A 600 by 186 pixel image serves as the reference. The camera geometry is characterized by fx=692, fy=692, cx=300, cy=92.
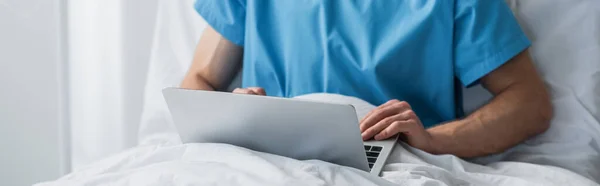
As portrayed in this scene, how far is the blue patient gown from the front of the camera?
1075 millimetres

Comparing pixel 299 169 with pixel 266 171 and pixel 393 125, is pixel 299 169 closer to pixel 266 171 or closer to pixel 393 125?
pixel 266 171

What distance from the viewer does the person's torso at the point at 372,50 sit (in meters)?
1.10

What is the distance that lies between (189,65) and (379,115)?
0.52m

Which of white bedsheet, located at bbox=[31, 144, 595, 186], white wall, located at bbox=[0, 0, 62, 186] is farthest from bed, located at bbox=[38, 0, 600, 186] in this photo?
white wall, located at bbox=[0, 0, 62, 186]

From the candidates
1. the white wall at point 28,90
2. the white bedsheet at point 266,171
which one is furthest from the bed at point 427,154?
the white wall at point 28,90

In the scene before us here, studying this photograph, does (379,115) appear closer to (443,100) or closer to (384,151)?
(384,151)

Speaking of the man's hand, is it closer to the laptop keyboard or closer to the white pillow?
the laptop keyboard

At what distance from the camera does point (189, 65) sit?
1.36 metres

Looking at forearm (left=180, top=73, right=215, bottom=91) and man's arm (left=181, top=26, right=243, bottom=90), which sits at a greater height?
man's arm (left=181, top=26, right=243, bottom=90)

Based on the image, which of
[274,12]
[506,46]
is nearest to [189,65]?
[274,12]

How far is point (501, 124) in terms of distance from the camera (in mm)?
1065

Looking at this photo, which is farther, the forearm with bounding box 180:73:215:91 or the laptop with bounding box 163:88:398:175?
the forearm with bounding box 180:73:215:91

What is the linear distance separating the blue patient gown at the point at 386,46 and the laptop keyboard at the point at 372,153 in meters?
0.22

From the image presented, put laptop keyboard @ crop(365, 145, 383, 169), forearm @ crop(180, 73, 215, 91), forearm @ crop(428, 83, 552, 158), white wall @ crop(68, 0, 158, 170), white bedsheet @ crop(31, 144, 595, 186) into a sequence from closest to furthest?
white bedsheet @ crop(31, 144, 595, 186)
laptop keyboard @ crop(365, 145, 383, 169)
forearm @ crop(428, 83, 552, 158)
forearm @ crop(180, 73, 215, 91)
white wall @ crop(68, 0, 158, 170)
